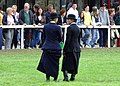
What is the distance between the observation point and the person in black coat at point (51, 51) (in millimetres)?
15906

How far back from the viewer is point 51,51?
16.0 metres

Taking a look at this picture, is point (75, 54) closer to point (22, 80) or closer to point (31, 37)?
point (22, 80)

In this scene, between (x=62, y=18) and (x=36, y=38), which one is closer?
(x=36, y=38)

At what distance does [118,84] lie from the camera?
15.4 metres

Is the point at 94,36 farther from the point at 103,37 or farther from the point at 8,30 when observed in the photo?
the point at 8,30

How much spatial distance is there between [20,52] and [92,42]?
444 cm

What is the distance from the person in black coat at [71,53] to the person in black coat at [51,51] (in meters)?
0.29

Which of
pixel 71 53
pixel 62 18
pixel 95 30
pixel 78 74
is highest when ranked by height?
pixel 62 18

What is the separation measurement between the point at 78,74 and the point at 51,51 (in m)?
2.30

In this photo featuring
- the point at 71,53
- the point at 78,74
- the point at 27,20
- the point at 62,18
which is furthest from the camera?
Result: the point at 62,18

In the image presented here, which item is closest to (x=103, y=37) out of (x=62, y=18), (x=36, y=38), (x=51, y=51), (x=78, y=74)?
(x=62, y=18)

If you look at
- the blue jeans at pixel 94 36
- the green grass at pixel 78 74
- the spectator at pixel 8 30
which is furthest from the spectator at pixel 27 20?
the blue jeans at pixel 94 36

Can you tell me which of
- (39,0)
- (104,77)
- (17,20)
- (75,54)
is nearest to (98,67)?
(104,77)

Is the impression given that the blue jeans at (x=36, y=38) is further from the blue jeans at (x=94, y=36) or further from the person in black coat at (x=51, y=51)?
the person in black coat at (x=51, y=51)
